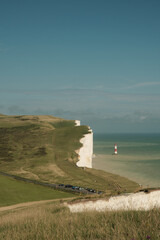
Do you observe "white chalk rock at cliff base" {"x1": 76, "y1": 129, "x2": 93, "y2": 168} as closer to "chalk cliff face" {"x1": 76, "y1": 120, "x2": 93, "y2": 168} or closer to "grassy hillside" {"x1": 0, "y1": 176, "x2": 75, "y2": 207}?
"chalk cliff face" {"x1": 76, "y1": 120, "x2": 93, "y2": 168}

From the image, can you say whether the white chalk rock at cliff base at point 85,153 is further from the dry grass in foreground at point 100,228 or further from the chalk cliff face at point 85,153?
the dry grass in foreground at point 100,228

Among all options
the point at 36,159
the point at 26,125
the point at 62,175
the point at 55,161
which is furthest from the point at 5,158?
the point at 26,125

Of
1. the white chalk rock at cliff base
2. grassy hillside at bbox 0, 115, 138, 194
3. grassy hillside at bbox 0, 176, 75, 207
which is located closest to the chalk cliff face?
the white chalk rock at cliff base

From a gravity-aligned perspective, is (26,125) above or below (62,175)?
above

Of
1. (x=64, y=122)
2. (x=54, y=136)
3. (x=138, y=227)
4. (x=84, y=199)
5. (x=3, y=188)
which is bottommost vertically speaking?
(x=3, y=188)

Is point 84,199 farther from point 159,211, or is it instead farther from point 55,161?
point 55,161

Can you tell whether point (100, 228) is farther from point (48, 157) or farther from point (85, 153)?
point (85, 153)

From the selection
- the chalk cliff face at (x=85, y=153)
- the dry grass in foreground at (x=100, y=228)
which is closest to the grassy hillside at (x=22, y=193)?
the dry grass in foreground at (x=100, y=228)
